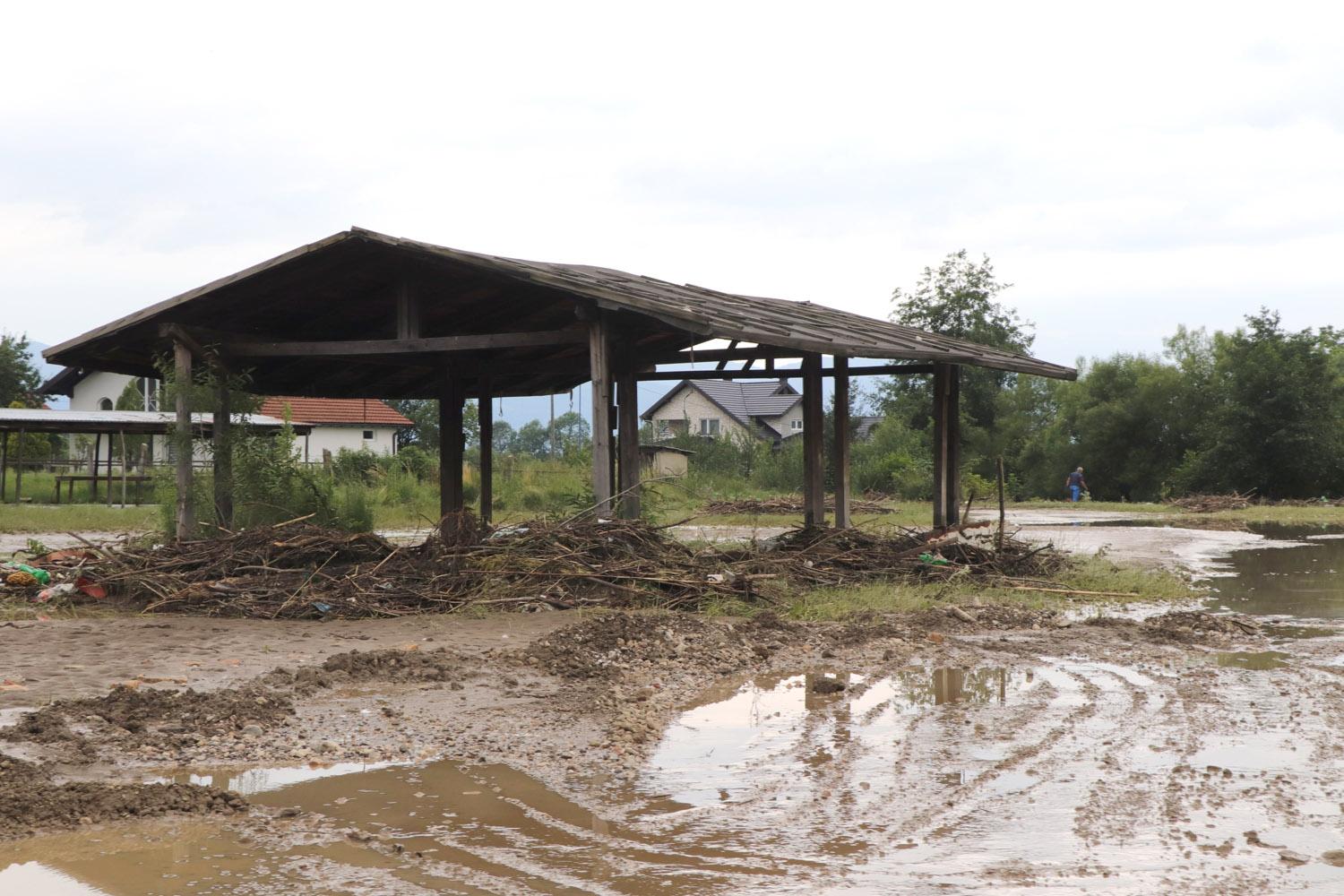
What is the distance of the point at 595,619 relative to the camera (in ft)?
29.0

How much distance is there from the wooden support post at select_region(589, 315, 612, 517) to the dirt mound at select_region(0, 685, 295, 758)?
5121mm

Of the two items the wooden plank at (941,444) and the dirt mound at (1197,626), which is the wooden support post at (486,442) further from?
the dirt mound at (1197,626)

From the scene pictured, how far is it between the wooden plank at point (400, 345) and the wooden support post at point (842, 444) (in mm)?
3930

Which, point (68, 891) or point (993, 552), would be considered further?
point (993, 552)

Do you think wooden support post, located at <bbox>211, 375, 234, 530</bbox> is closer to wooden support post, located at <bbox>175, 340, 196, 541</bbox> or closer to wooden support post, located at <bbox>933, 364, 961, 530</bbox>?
wooden support post, located at <bbox>175, 340, 196, 541</bbox>

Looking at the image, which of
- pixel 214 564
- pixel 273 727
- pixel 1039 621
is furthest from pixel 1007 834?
pixel 214 564

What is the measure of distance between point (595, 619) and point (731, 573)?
2060 mm

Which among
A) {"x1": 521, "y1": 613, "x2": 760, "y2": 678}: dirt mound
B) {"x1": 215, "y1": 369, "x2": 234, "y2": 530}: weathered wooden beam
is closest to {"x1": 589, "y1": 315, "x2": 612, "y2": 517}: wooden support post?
{"x1": 521, "y1": 613, "x2": 760, "y2": 678}: dirt mound

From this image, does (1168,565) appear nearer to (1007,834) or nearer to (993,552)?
(993,552)

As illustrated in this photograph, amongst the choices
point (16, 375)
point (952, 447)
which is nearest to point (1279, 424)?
point (952, 447)

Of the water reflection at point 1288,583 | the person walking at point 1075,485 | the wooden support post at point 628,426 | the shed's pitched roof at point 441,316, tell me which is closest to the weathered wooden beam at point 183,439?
the shed's pitched roof at point 441,316

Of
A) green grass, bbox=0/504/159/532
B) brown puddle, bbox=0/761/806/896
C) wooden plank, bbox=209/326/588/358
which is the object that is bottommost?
brown puddle, bbox=0/761/806/896

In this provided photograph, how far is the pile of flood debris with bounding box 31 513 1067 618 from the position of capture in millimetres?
9930

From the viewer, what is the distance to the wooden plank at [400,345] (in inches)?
462
